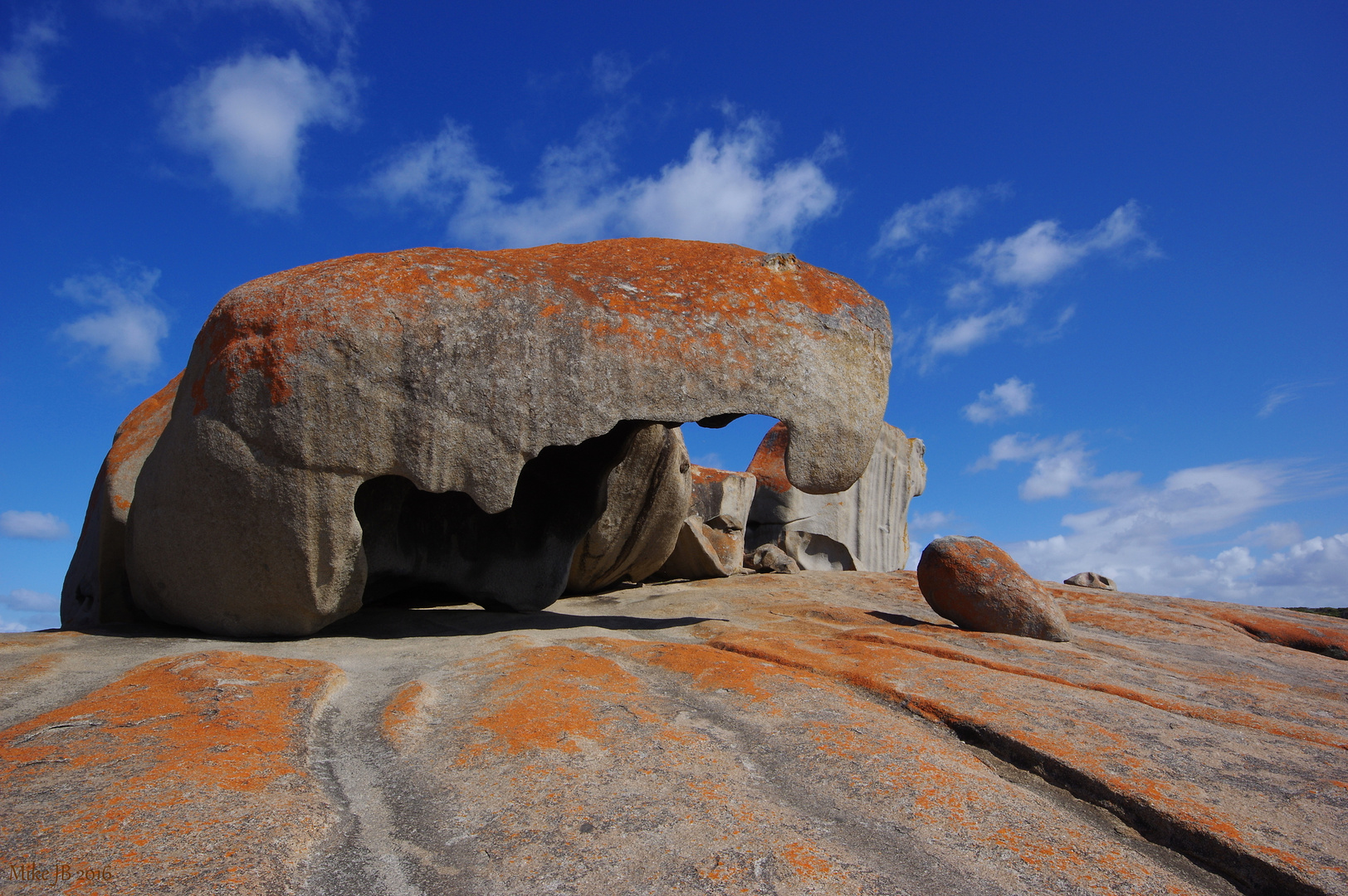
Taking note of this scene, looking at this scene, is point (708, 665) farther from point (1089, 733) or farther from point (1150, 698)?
point (1150, 698)

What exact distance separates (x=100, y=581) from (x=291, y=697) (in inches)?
109

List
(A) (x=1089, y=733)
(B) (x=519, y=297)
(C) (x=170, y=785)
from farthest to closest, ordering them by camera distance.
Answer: (B) (x=519, y=297) < (A) (x=1089, y=733) < (C) (x=170, y=785)

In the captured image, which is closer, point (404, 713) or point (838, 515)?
point (404, 713)

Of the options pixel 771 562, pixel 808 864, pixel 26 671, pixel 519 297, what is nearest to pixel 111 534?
pixel 26 671

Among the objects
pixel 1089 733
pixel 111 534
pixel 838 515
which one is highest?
pixel 838 515

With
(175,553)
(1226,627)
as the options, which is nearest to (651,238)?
(175,553)

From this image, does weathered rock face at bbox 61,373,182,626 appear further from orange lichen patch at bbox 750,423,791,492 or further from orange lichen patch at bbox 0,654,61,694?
orange lichen patch at bbox 750,423,791,492

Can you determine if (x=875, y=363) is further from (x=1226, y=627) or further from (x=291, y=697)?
(x=1226, y=627)

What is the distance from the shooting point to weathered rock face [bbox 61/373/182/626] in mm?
4520

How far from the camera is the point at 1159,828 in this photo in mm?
1823

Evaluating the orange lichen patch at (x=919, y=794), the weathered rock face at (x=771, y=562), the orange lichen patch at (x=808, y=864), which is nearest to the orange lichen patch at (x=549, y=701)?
the orange lichen patch at (x=919, y=794)

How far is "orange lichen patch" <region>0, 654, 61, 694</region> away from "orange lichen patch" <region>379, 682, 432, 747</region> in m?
1.24

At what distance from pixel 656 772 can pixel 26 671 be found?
2.39 m

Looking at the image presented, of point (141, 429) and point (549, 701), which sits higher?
point (141, 429)
